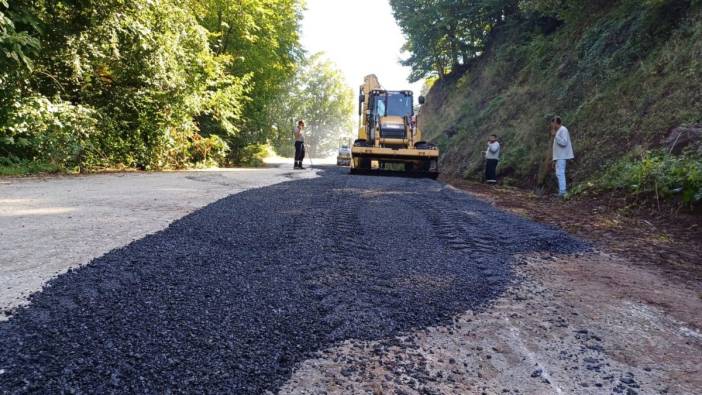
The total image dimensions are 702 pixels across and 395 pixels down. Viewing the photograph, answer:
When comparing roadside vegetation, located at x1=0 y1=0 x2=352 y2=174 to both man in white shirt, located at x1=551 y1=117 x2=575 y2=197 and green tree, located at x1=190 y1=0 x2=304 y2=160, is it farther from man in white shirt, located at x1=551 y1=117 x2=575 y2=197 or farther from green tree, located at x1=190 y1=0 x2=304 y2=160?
man in white shirt, located at x1=551 y1=117 x2=575 y2=197

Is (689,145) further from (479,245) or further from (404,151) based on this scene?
(404,151)

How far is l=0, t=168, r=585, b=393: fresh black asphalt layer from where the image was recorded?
1.62 m

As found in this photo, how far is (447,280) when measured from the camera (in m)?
2.94

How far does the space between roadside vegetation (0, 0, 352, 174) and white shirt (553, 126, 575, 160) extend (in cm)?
938

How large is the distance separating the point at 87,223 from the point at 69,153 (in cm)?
614

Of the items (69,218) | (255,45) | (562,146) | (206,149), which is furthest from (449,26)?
(69,218)

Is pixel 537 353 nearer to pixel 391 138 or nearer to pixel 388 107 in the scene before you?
pixel 391 138

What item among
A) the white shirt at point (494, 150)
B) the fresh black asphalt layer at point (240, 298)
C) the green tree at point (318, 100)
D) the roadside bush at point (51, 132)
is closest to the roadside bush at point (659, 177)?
the fresh black asphalt layer at point (240, 298)

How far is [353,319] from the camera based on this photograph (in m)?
2.24

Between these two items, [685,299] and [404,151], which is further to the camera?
[404,151]

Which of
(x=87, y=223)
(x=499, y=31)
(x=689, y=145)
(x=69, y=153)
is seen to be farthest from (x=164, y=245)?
(x=499, y=31)

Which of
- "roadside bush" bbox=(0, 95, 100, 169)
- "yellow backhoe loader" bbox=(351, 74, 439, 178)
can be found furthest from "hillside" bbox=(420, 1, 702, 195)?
"roadside bush" bbox=(0, 95, 100, 169)

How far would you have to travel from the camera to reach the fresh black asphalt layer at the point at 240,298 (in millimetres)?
1623

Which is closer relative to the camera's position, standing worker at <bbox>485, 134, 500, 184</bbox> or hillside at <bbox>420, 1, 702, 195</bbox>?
hillside at <bbox>420, 1, 702, 195</bbox>
